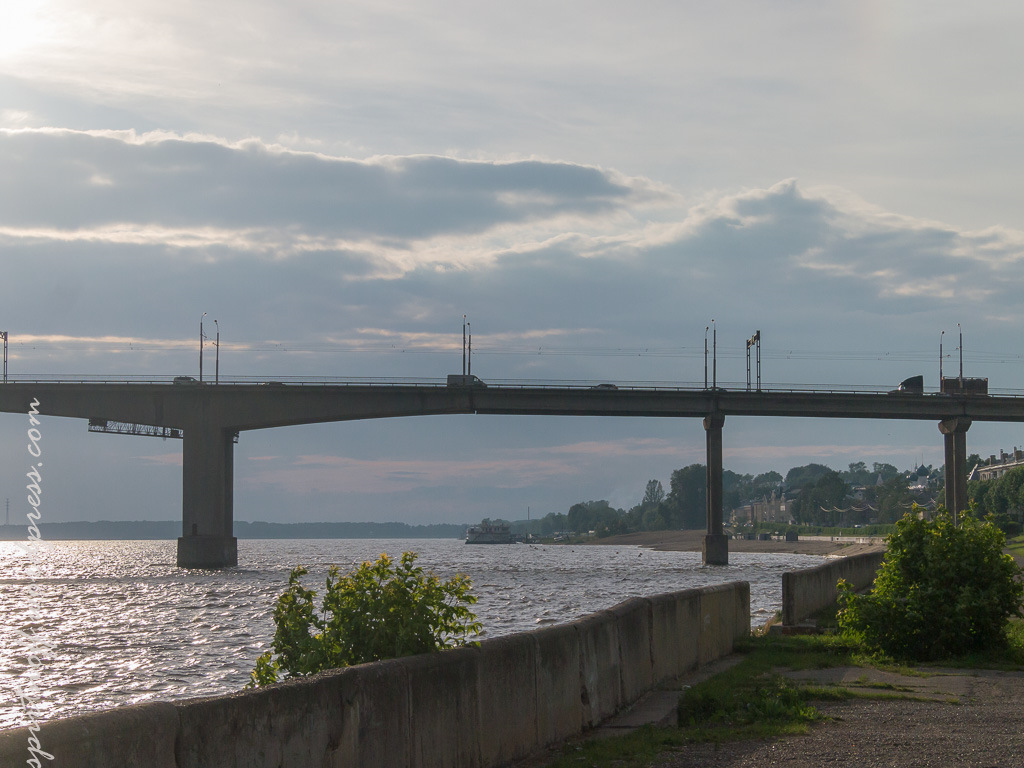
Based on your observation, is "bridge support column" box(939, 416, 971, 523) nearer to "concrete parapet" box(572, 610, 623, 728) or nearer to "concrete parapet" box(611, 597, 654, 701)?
"concrete parapet" box(611, 597, 654, 701)

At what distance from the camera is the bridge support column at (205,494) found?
91.9 m

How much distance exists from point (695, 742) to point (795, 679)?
4.94 m

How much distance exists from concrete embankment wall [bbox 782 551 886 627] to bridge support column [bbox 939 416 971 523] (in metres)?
77.8

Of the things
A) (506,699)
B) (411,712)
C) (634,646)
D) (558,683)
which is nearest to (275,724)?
(411,712)

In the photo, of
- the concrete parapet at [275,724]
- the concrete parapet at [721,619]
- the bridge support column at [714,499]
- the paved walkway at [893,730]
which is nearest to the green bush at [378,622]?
the concrete parapet at [275,724]

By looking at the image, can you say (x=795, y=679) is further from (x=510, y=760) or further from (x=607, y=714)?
(x=510, y=760)

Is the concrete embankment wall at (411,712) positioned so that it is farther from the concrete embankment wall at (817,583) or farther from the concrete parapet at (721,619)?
the concrete embankment wall at (817,583)

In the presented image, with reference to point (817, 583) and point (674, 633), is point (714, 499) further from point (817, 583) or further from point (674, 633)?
point (674, 633)

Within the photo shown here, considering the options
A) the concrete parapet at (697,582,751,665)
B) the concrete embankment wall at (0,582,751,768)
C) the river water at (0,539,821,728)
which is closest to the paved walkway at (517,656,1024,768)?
the concrete embankment wall at (0,582,751,768)

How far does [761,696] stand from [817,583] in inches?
522

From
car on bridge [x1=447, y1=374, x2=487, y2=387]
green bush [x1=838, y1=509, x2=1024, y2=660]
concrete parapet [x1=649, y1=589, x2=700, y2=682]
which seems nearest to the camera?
concrete parapet [x1=649, y1=589, x2=700, y2=682]

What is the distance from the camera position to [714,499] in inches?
4267

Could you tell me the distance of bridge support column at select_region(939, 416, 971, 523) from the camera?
106 meters

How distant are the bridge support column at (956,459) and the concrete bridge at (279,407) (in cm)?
28
